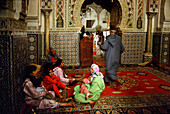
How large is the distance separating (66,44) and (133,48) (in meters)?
2.96

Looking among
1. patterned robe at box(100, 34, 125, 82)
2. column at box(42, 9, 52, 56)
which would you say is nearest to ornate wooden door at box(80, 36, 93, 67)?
column at box(42, 9, 52, 56)

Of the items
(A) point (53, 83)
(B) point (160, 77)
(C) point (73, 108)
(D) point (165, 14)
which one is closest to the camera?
(C) point (73, 108)

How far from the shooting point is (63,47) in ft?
22.3

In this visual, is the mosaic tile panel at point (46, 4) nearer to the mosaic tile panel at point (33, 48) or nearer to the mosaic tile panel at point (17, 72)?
the mosaic tile panel at point (33, 48)

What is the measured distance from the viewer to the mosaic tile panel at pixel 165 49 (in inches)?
266

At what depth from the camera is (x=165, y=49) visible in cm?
686

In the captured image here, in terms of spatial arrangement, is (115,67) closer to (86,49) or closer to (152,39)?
(86,49)

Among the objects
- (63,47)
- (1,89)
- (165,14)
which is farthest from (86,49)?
(1,89)

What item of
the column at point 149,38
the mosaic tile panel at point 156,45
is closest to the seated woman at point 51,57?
the column at point 149,38

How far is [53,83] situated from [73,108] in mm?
867

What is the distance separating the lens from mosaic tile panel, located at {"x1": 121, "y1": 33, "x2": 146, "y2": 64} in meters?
7.12

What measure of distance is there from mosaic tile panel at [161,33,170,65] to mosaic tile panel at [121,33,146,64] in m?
0.84

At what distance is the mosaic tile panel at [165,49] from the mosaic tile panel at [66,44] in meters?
3.59

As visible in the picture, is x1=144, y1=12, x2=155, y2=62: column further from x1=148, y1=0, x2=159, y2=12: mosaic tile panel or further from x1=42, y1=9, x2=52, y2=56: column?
x1=42, y1=9, x2=52, y2=56: column
